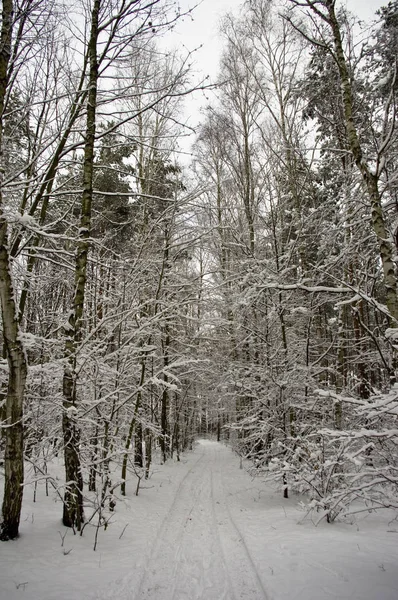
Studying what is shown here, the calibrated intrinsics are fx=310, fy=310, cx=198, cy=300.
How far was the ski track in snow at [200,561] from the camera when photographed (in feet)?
11.6

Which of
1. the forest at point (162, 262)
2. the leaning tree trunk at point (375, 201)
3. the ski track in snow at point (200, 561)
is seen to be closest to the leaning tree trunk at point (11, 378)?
the forest at point (162, 262)

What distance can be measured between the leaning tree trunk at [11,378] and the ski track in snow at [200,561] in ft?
6.29

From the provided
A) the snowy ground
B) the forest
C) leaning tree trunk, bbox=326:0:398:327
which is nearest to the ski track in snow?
the snowy ground

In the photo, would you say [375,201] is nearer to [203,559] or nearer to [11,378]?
[11,378]

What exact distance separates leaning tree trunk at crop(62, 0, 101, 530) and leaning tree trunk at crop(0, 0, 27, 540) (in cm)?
→ 60

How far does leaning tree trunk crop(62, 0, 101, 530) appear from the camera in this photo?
15.1 feet

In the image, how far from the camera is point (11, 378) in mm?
4160

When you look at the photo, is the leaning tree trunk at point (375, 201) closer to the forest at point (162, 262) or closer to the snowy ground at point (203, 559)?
the forest at point (162, 262)

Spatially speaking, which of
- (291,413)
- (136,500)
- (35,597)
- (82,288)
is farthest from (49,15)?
(136,500)

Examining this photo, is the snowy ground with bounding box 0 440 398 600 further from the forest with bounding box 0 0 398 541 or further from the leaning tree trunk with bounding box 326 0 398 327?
the leaning tree trunk with bounding box 326 0 398 327

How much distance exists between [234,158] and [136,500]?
39.1ft

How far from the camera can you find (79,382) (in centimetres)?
555

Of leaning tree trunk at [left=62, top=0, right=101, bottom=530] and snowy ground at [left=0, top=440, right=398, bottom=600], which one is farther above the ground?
leaning tree trunk at [left=62, top=0, right=101, bottom=530]

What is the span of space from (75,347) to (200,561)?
11.9ft
